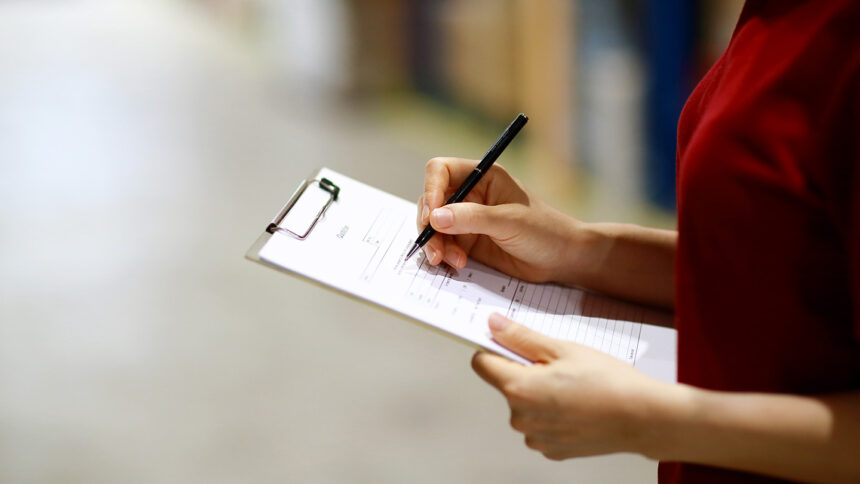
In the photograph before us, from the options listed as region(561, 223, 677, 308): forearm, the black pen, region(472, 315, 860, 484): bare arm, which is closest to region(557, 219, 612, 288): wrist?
region(561, 223, 677, 308): forearm

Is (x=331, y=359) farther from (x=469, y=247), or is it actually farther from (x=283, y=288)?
(x=469, y=247)

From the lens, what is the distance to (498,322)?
78cm

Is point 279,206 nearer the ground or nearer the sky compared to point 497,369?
nearer the sky

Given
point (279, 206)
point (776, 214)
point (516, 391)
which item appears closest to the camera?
point (776, 214)

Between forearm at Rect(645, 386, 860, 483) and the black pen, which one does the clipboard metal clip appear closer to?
the black pen

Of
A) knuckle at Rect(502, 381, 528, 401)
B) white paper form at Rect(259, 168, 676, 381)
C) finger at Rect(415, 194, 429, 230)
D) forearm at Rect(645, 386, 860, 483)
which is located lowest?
knuckle at Rect(502, 381, 528, 401)

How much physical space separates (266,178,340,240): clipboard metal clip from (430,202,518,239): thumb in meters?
0.13

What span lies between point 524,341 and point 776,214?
0.27 metres

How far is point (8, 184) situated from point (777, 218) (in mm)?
3104

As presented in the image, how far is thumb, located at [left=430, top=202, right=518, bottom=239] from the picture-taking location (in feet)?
2.89

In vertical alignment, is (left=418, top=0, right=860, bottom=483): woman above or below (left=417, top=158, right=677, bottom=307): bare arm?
below

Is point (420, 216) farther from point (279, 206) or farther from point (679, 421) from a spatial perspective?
point (279, 206)

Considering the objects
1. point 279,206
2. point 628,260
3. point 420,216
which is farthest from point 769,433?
point 279,206

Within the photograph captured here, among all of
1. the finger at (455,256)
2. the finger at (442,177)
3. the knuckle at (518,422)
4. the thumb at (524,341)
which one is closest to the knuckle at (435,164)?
the finger at (442,177)
